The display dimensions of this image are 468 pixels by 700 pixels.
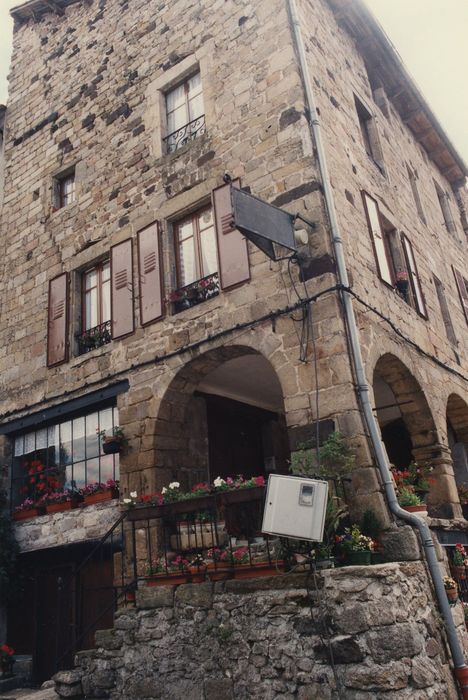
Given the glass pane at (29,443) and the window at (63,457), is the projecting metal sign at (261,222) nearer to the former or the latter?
the window at (63,457)

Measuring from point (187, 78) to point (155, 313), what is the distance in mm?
3949

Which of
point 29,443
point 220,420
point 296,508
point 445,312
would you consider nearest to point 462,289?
point 445,312

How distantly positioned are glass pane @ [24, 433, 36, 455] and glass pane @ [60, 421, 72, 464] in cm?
65

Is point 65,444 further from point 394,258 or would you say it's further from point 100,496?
point 394,258

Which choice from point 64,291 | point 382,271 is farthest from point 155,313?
point 382,271

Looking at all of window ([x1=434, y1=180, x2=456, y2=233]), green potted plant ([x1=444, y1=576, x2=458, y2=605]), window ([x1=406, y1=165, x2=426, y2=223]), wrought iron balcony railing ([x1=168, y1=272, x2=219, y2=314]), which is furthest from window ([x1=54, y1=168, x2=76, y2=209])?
green potted plant ([x1=444, y1=576, x2=458, y2=605])

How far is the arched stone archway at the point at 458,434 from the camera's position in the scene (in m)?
9.26

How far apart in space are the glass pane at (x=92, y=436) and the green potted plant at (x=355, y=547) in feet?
13.6

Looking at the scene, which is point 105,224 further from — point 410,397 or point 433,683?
point 433,683

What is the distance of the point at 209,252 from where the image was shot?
7.80 metres

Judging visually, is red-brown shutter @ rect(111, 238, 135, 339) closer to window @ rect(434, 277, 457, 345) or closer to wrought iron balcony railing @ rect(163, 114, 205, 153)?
wrought iron balcony railing @ rect(163, 114, 205, 153)

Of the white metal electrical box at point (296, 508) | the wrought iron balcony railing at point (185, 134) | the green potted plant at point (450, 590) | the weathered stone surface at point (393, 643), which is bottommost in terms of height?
the weathered stone surface at point (393, 643)

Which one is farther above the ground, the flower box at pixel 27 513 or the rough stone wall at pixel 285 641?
the flower box at pixel 27 513

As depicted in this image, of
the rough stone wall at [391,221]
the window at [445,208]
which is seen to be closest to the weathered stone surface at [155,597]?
the rough stone wall at [391,221]
